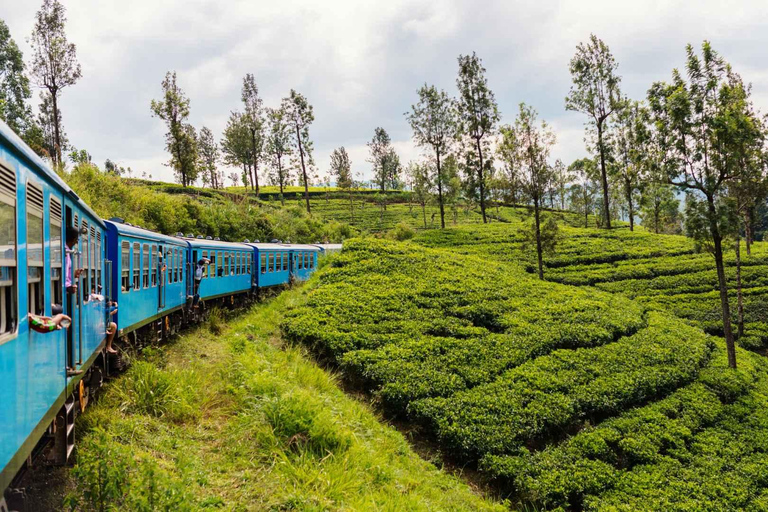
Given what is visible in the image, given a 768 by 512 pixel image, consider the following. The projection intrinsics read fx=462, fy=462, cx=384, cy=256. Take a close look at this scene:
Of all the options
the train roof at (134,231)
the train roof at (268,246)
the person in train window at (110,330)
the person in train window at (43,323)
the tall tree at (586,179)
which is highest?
the tall tree at (586,179)

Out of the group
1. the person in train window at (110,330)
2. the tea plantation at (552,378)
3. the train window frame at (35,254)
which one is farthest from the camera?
the tea plantation at (552,378)

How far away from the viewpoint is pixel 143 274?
9.55 meters

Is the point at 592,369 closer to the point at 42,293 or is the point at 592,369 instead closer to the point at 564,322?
the point at 564,322

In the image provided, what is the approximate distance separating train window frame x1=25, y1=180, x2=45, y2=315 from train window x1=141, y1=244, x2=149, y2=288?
597 cm

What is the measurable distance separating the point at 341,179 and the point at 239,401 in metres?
62.2

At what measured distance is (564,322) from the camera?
54.1ft

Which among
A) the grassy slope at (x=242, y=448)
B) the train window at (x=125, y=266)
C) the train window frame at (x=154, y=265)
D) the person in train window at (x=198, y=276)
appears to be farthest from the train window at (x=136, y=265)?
the person in train window at (x=198, y=276)

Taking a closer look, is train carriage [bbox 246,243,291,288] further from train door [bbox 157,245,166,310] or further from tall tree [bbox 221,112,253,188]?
tall tree [bbox 221,112,253,188]

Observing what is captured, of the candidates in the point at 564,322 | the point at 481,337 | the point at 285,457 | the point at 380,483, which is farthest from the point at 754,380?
the point at 285,457

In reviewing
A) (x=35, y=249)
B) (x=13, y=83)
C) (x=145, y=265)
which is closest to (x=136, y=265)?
(x=145, y=265)

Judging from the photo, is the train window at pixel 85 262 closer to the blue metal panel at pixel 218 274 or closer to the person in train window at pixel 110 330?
the person in train window at pixel 110 330

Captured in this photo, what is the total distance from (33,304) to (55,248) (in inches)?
38.8

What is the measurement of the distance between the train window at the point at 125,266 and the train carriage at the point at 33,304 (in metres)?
2.76

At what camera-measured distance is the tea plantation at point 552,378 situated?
9.22 m
